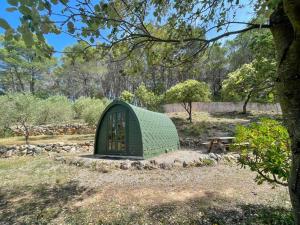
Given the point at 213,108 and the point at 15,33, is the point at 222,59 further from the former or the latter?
the point at 15,33

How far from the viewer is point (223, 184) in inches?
244

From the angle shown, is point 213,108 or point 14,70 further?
point 14,70

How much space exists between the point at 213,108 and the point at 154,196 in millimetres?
27748

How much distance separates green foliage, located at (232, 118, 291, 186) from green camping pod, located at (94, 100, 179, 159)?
6163 millimetres

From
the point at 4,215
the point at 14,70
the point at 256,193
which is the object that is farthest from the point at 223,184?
the point at 14,70

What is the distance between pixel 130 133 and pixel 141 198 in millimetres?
5332

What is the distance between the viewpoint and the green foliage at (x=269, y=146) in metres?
3.52

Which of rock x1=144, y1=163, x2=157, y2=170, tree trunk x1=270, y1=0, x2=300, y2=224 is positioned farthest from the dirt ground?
tree trunk x1=270, y1=0, x2=300, y2=224

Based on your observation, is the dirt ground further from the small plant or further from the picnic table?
the picnic table

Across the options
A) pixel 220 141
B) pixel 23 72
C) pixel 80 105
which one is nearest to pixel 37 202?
pixel 220 141

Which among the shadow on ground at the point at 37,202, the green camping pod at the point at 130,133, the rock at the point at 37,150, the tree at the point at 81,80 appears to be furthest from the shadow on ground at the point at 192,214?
the tree at the point at 81,80

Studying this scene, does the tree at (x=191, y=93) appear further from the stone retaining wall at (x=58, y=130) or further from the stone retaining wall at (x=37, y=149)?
the stone retaining wall at (x=37, y=149)

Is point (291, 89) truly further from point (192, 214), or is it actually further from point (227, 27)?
point (192, 214)

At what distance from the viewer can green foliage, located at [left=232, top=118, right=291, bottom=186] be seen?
352 centimetres
